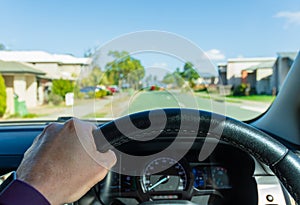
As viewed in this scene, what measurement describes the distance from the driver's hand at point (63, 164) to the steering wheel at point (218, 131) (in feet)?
0.34

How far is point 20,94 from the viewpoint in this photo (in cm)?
842

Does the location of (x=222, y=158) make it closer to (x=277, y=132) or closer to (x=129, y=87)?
(x=277, y=132)

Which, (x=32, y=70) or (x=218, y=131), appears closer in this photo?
(x=218, y=131)

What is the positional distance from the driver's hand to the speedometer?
3.42ft

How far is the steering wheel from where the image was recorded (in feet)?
3.74

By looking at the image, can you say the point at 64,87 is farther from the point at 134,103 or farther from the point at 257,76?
the point at 257,76

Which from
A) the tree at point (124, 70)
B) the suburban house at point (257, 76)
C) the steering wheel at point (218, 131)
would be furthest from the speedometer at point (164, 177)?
the suburban house at point (257, 76)

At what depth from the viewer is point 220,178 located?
228cm

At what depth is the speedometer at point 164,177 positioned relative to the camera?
2.08 meters

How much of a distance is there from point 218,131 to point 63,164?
0.47 meters

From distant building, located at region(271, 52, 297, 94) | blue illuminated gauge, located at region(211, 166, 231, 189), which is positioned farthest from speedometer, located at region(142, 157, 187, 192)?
distant building, located at region(271, 52, 297, 94)

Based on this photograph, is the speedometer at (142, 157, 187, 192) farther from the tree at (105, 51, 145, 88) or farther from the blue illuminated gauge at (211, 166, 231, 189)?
the tree at (105, 51, 145, 88)

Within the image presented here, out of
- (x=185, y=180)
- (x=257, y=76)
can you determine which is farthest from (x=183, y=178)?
(x=257, y=76)

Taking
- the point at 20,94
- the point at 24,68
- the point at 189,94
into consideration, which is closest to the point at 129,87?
the point at 189,94
